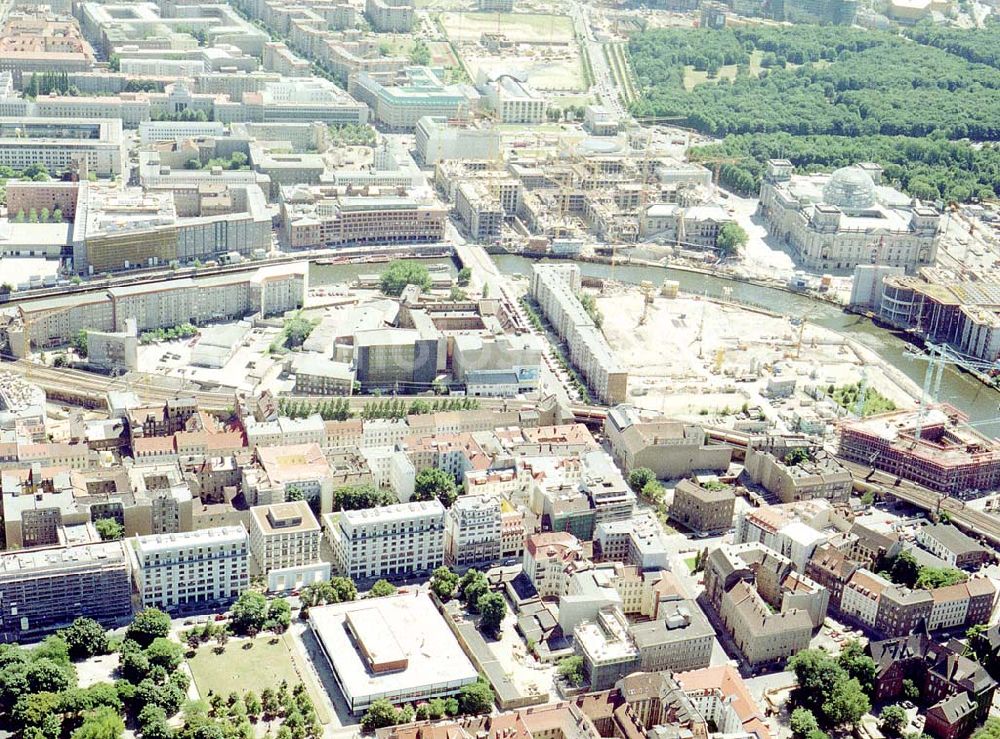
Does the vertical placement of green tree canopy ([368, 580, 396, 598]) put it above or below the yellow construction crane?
below

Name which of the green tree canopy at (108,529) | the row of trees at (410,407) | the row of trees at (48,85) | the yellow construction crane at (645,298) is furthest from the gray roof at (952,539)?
the row of trees at (48,85)

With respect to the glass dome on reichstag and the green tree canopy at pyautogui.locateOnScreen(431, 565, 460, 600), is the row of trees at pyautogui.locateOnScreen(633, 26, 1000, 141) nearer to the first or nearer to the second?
the glass dome on reichstag

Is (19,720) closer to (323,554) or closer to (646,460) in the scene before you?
(323,554)

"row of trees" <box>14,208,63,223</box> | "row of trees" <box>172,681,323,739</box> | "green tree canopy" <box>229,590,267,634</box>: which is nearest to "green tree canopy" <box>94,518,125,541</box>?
"green tree canopy" <box>229,590,267,634</box>

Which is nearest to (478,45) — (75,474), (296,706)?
(75,474)

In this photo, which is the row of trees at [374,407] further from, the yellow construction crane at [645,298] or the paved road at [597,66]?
the paved road at [597,66]

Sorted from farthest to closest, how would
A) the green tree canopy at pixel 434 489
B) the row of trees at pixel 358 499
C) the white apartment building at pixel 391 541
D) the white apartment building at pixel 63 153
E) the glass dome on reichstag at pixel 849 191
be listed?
the white apartment building at pixel 63 153 → the glass dome on reichstag at pixel 849 191 → the green tree canopy at pixel 434 489 → the row of trees at pixel 358 499 → the white apartment building at pixel 391 541
